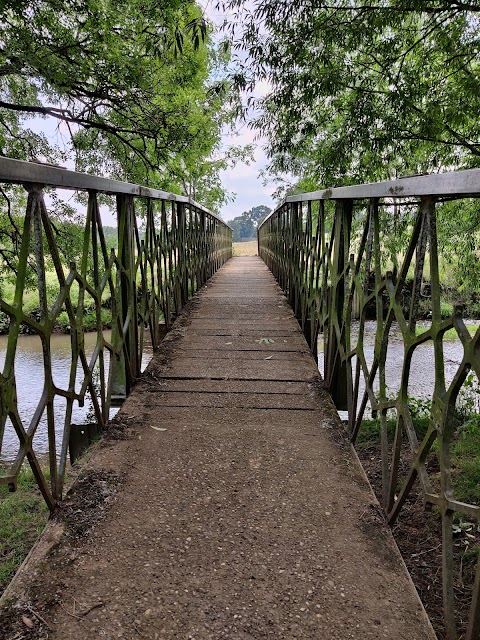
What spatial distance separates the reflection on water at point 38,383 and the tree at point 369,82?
356 centimetres

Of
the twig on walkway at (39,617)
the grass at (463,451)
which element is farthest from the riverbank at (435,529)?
the twig on walkway at (39,617)

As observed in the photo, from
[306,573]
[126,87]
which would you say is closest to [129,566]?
[306,573]

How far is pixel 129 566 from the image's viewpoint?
1697 millimetres

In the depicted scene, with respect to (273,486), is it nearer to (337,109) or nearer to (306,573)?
(306,573)

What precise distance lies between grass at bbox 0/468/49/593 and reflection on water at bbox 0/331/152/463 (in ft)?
2.03

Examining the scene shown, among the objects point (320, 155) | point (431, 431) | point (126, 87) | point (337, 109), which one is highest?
point (126, 87)

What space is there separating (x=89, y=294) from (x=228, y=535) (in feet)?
5.72

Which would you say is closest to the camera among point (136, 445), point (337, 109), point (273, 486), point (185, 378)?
Answer: point (273, 486)

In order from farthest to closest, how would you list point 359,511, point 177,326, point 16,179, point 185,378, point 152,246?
1. point 177,326
2. point 152,246
3. point 185,378
4. point 359,511
5. point 16,179

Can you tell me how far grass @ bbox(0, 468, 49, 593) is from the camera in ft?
13.5

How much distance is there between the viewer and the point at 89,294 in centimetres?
303

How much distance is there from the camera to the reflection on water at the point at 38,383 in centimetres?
805

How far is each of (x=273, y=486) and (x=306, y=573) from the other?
51cm

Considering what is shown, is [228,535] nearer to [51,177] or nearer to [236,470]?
[236,470]
